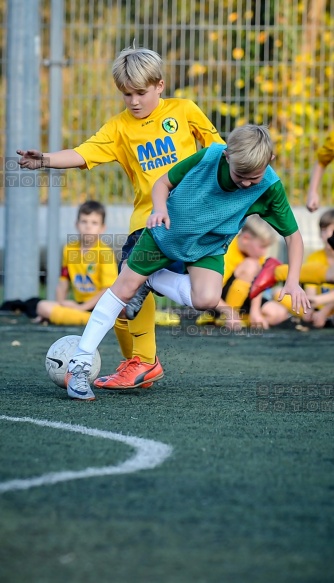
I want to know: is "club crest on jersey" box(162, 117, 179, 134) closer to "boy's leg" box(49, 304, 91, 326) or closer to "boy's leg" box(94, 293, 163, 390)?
"boy's leg" box(94, 293, 163, 390)

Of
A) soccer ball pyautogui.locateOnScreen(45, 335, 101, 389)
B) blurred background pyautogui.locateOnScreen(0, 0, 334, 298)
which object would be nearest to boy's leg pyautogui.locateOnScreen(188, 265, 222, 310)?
soccer ball pyautogui.locateOnScreen(45, 335, 101, 389)

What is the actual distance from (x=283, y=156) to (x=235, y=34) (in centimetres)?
123

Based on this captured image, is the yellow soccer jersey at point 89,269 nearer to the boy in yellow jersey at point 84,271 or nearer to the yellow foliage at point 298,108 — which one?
the boy in yellow jersey at point 84,271

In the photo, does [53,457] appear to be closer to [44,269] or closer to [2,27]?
[44,269]

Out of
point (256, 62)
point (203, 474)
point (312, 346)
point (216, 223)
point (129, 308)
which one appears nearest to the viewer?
point (203, 474)

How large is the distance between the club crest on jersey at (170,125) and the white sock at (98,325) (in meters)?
0.92

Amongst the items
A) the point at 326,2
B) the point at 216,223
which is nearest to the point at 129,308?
the point at 216,223

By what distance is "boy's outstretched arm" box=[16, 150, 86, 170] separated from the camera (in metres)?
4.51

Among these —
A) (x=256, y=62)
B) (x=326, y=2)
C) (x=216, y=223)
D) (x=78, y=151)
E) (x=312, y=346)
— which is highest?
(x=326, y=2)

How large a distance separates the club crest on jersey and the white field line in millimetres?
1744

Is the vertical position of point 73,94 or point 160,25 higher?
point 160,25

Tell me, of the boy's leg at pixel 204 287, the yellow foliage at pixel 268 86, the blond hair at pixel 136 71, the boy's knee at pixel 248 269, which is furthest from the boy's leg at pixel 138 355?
the yellow foliage at pixel 268 86

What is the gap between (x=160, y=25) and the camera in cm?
934

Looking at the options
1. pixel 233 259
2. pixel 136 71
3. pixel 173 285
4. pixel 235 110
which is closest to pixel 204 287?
pixel 173 285
